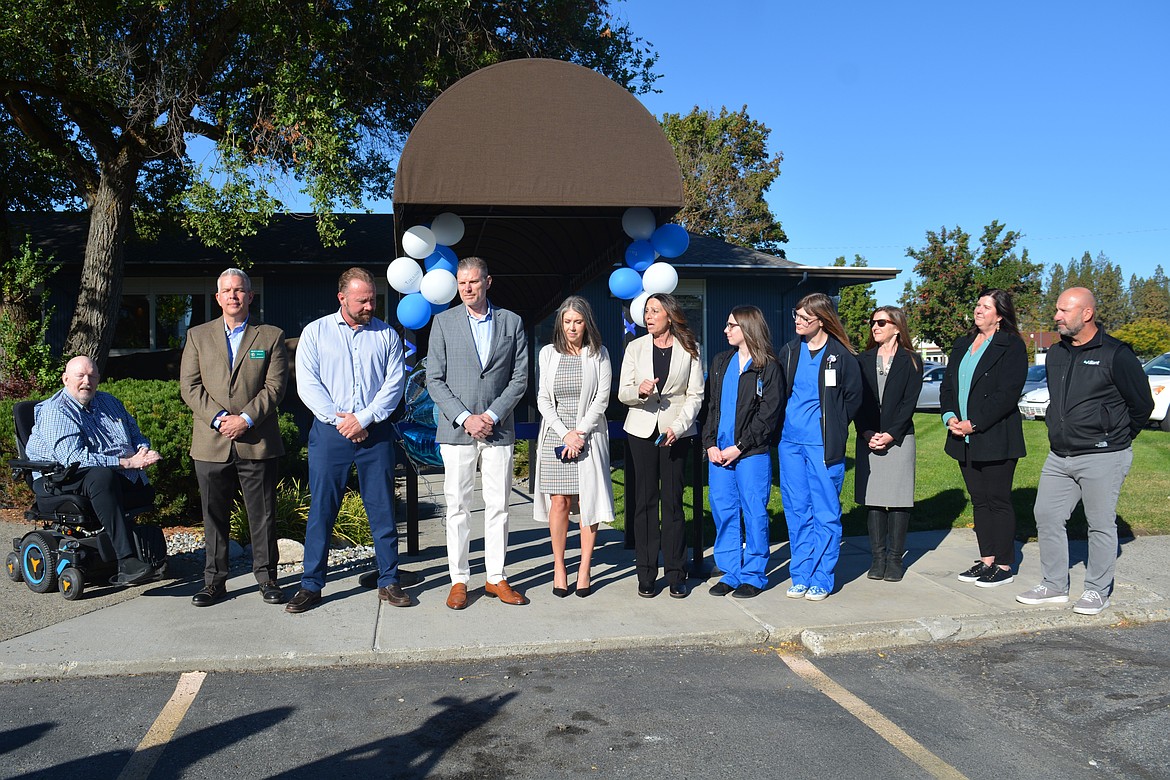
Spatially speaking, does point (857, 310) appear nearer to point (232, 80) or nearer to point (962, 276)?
point (962, 276)

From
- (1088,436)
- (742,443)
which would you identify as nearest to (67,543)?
(742,443)

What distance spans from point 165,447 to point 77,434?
7.68ft

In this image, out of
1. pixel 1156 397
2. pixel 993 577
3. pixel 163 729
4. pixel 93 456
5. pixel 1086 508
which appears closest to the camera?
pixel 163 729

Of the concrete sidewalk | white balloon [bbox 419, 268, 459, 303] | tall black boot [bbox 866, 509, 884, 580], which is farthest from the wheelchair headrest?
tall black boot [bbox 866, 509, 884, 580]

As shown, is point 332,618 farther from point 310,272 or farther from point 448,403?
point 310,272

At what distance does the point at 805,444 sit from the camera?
5883 millimetres

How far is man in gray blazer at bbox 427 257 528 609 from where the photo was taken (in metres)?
5.56

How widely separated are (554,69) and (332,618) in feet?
13.7

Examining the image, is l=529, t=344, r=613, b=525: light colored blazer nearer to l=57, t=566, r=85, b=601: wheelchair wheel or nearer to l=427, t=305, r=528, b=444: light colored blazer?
l=427, t=305, r=528, b=444: light colored blazer

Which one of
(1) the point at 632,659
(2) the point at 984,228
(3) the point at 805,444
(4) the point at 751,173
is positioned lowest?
(1) the point at 632,659

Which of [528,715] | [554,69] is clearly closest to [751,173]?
[554,69]

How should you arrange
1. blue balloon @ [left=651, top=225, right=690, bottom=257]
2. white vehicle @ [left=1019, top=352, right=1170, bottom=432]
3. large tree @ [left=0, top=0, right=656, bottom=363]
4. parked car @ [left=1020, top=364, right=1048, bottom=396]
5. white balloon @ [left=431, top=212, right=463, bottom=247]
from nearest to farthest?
white balloon @ [left=431, top=212, right=463, bottom=247]
blue balloon @ [left=651, top=225, right=690, bottom=257]
large tree @ [left=0, top=0, right=656, bottom=363]
white vehicle @ [left=1019, top=352, right=1170, bottom=432]
parked car @ [left=1020, top=364, right=1048, bottom=396]

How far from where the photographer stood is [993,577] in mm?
6246

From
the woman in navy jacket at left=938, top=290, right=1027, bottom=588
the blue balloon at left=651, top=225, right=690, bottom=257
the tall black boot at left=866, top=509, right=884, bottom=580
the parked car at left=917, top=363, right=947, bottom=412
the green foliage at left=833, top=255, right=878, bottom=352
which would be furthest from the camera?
the green foliage at left=833, top=255, right=878, bottom=352
